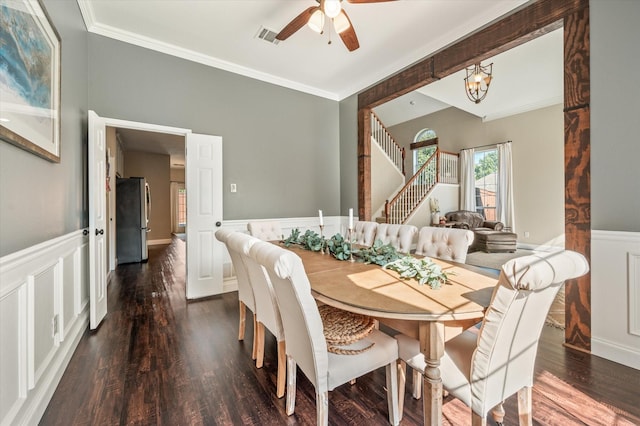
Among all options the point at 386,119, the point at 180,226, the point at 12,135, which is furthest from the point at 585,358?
the point at 180,226

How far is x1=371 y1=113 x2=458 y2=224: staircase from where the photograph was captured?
6.32 m

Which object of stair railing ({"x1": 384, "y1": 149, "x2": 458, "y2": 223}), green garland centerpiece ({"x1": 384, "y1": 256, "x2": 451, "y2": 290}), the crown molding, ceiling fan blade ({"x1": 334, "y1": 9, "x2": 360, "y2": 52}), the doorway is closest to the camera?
green garland centerpiece ({"x1": 384, "y1": 256, "x2": 451, "y2": 290})

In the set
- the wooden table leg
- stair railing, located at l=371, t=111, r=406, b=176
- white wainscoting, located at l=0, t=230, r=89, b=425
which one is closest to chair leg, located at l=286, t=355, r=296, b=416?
the wooden table leg

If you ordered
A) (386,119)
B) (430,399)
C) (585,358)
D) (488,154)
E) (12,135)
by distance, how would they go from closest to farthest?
(430,399), (12,135), (585,358), (488,154), (386,119)

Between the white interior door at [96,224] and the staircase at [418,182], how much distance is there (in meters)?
4.84

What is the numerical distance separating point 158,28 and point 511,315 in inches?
164

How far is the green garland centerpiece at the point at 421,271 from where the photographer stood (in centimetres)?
150

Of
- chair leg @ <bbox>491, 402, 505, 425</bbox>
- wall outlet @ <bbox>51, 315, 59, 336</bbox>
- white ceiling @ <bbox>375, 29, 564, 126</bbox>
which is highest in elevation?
white ceiling @ <bbox>375, 29, 564, 126</bbox>

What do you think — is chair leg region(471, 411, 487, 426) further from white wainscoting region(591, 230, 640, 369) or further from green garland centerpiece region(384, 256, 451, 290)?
white wainscoting region(591, 230, 640, 369)

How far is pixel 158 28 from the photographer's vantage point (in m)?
3.18

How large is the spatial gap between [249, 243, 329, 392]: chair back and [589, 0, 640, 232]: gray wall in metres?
2.43

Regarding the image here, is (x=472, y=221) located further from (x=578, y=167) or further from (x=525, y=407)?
(x=525, y=407)

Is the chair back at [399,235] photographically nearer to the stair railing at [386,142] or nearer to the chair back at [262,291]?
the chair back at [262,291]

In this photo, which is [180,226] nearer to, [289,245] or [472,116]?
[289,245]
